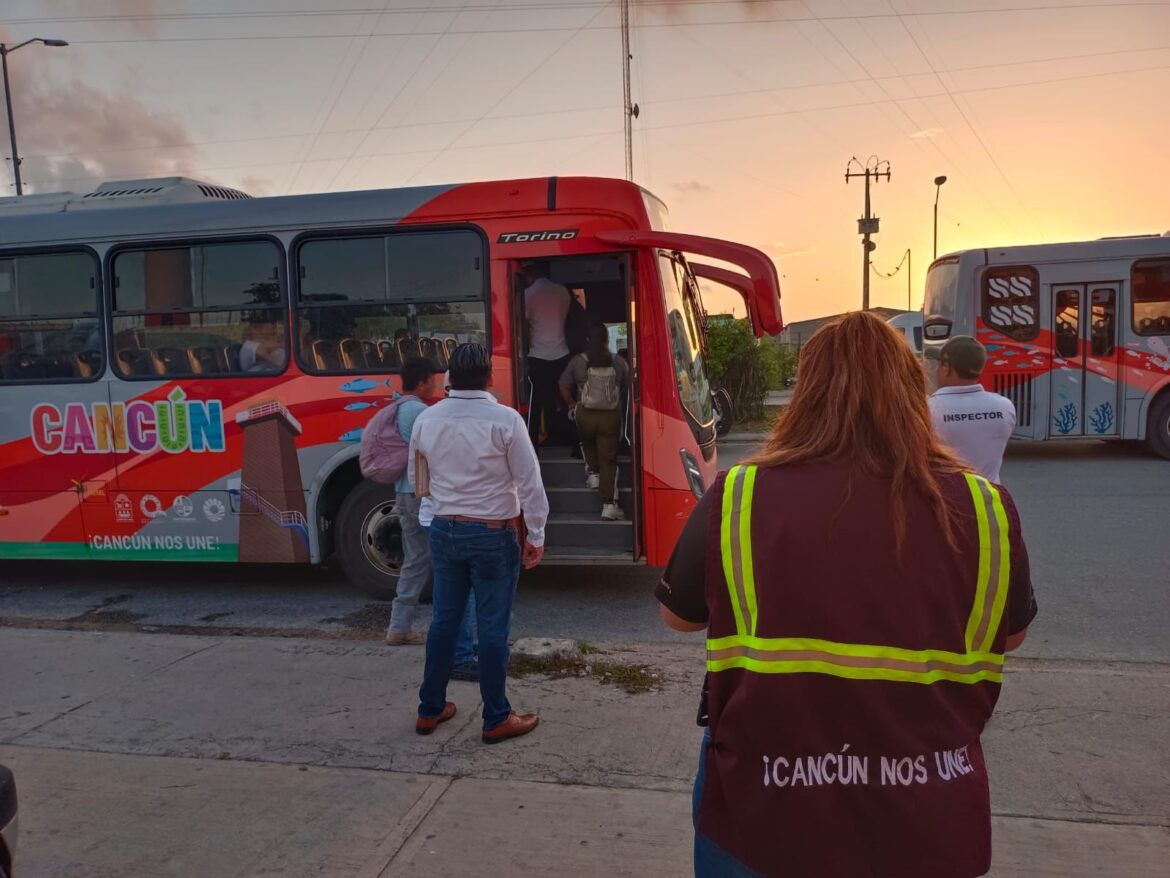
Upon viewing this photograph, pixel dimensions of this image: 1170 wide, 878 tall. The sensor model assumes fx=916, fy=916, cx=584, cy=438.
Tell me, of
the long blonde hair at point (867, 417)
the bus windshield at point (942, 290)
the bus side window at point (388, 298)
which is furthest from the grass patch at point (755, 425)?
the long blonde hair at point (867, 417)

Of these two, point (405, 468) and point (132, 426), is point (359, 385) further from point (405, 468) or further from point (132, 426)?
point (132, 426)

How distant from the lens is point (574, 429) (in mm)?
7938

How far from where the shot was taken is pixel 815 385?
6.21ft

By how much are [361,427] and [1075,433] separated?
11466 mm

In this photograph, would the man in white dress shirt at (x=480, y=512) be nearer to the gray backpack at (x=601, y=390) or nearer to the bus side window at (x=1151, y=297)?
the gray backpack at (x=601, y=390)

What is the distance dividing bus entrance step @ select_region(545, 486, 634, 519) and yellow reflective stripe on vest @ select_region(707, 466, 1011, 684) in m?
5.36

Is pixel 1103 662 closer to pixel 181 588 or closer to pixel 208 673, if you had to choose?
pixel 208 673

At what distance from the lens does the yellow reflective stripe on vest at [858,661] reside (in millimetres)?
1651

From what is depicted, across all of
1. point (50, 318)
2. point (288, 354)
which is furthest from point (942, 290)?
point (50, 318)

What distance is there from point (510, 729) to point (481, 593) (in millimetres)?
686

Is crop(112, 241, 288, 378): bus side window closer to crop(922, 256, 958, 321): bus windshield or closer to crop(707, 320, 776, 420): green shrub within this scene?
crop(922, 256, 958, 321): bus windshield

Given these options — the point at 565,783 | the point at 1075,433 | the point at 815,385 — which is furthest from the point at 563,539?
the point at 1075,433

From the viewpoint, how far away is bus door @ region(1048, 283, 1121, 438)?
13.8m

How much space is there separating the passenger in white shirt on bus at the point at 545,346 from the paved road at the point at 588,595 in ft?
4.36
